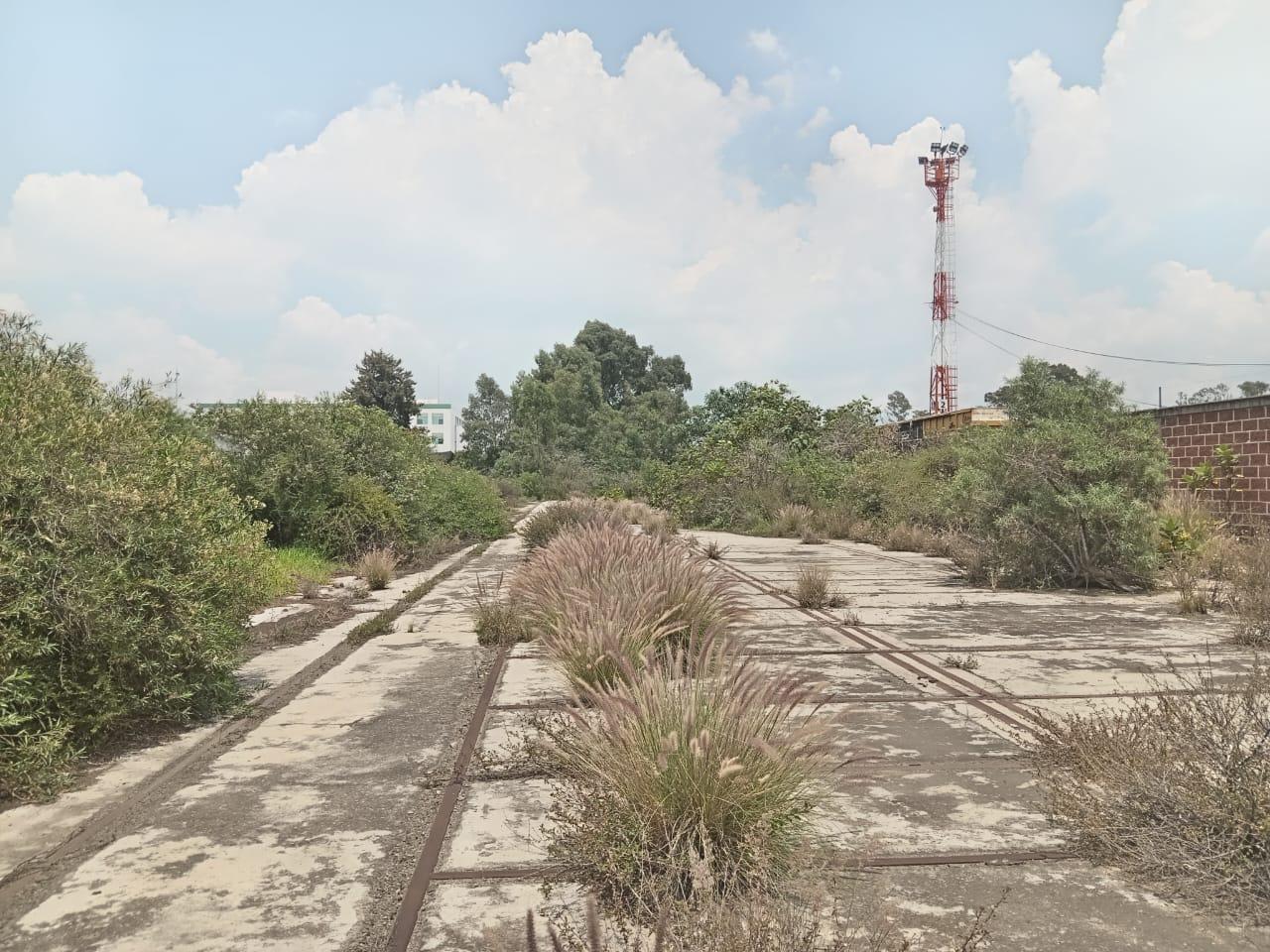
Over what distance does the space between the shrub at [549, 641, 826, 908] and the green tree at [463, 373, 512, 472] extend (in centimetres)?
6141

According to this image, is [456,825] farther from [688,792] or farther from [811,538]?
[811,538]

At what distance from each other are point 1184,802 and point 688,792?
6.11ft

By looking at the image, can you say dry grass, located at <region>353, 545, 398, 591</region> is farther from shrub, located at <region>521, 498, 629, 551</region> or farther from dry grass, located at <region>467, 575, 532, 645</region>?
dry grass, located at <region>467, 575, 532, 645</region>

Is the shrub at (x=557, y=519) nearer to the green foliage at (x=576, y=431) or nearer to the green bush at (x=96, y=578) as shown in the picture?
the green bush at (x=96, y=578)

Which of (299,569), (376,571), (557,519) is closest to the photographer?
(376,571)

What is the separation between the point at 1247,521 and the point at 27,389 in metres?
15.4

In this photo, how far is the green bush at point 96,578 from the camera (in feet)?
13.5

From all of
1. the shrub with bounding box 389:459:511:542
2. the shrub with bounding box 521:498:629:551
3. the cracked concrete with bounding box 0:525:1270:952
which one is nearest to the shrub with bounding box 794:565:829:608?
the cracked concrete with bounding box 0:525:1270:952

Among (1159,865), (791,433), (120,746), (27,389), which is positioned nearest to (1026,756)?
(1159,865)

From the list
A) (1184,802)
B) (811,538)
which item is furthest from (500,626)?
(811,538)

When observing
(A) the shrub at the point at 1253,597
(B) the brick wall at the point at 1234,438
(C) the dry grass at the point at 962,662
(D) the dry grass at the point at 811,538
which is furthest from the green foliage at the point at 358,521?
(B) the brick wall at the point at 1234,438

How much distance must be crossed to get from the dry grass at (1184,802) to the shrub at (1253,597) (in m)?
4.37

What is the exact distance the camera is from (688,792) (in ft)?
10.0

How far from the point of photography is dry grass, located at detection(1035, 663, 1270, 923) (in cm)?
295
